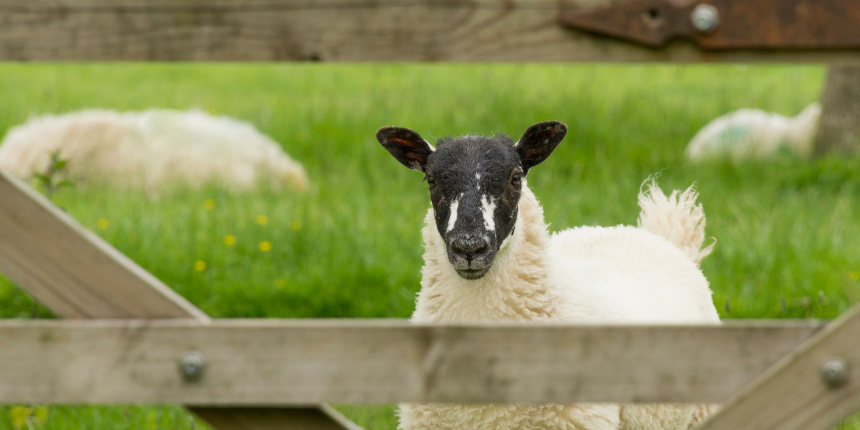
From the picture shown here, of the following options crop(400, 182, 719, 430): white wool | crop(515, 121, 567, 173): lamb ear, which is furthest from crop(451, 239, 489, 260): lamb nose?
crop(515, 121, 567, 173): lamb ear

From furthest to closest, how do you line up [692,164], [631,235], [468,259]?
[692,164] → [631,235] → [468,259]

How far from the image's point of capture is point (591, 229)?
172 inches

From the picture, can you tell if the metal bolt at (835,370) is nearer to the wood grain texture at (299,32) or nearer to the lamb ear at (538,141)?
the wood grain texture at (299,32)

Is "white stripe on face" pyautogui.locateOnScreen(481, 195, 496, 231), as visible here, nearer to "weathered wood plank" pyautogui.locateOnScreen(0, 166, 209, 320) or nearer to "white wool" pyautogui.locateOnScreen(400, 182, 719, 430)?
"white wool" pyautogui.locateOnScreen(400, 182, 719, 430)

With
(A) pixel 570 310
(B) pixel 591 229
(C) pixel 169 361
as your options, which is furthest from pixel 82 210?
(C) pixel 169 361

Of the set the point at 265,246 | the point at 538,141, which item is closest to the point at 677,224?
the point at 538,141

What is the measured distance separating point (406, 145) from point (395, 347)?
1.77 meters

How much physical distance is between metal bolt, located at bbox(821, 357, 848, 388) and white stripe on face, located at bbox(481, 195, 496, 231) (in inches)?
57.2

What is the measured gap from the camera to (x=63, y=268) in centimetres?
186

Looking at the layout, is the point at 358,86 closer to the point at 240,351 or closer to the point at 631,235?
the point at 631,235

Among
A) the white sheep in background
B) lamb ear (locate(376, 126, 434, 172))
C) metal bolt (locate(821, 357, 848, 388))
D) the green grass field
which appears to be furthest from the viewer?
the white sheep in background

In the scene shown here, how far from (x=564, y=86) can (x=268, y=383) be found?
7.55 metres

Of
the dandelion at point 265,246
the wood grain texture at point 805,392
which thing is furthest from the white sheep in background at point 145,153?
the wood grain texture at point 805,392

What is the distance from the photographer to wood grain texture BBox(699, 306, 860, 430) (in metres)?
1.72
